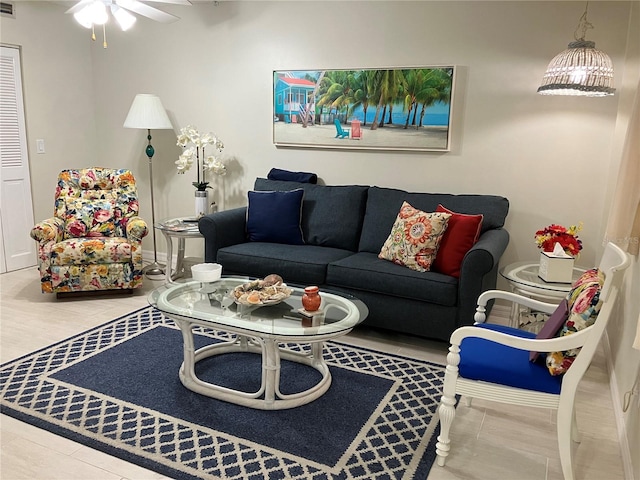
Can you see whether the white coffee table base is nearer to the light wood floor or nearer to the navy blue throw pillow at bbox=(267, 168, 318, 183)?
the light wood floor

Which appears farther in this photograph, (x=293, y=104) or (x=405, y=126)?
(x=293, y=104)

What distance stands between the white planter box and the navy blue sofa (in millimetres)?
296

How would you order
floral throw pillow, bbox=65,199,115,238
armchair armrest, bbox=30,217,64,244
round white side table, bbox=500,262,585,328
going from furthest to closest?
floral throw pillow, bbox=65,199,115,238, armchair armrest, bbox=30,217,64,244, round white side table, bbox=500,262,585,328

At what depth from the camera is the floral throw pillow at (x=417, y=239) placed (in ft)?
11.0

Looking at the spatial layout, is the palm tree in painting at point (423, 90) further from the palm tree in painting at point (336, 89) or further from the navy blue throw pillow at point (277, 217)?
the navy blue throw pillow at point (277, 217)

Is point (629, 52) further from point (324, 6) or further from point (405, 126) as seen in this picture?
point (324, 6)

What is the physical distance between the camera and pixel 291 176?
4438mm

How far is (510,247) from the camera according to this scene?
12.9 feet

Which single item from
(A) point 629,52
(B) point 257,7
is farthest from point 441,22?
(B) point 257,7

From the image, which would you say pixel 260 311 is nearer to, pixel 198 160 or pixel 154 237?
pixel 198 160

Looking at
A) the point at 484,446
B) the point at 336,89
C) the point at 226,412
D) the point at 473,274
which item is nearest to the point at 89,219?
the point at 336,89

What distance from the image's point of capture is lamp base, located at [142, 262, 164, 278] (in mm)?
4824

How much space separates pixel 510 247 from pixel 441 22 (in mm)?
1767

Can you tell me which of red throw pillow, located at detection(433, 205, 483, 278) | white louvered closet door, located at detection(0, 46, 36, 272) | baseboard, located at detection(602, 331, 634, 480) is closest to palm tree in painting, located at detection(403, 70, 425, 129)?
red throw pillow, located at detection(433, 205, 483, 278)
